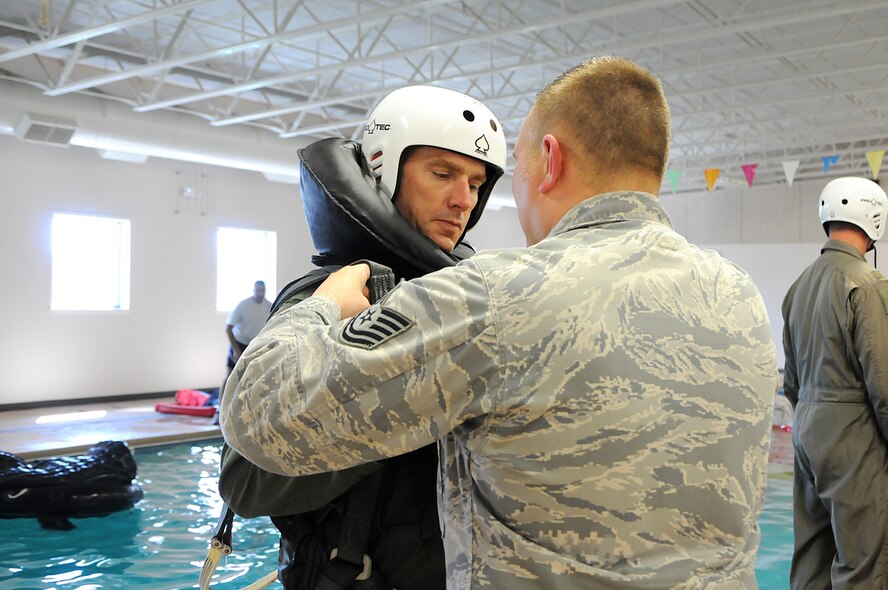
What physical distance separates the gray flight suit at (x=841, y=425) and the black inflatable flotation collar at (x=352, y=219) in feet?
6.74

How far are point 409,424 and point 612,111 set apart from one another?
59cm

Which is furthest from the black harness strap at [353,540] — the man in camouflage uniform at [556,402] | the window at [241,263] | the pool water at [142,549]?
the window at [241,263]

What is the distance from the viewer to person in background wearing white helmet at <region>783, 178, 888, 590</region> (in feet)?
9.64

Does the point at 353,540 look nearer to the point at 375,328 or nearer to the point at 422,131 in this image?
the point at 375,328

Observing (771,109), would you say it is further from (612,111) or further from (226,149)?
(612,111)

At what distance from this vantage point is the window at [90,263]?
481 inches

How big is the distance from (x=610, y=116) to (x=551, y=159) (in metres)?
0.11

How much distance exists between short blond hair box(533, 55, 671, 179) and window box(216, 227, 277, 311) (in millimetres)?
13426

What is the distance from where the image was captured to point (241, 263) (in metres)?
14.7

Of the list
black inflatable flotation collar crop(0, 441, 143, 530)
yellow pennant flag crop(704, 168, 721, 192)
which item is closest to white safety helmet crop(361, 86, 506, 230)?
black inflatable flotation collar crop(0, 441, 143, 530)

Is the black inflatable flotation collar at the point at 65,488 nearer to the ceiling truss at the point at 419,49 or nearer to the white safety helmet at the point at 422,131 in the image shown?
the ceiling truss at the point at 419,49

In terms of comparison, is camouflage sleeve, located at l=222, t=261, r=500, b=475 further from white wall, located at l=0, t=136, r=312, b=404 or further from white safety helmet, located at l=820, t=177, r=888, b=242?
white wall, located at l=0, t=136, r=312, b=404

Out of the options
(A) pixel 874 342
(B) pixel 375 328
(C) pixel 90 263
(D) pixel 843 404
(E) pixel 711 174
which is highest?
(E) pixel 711 174

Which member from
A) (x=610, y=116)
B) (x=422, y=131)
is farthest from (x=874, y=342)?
(x=610, y=116)
